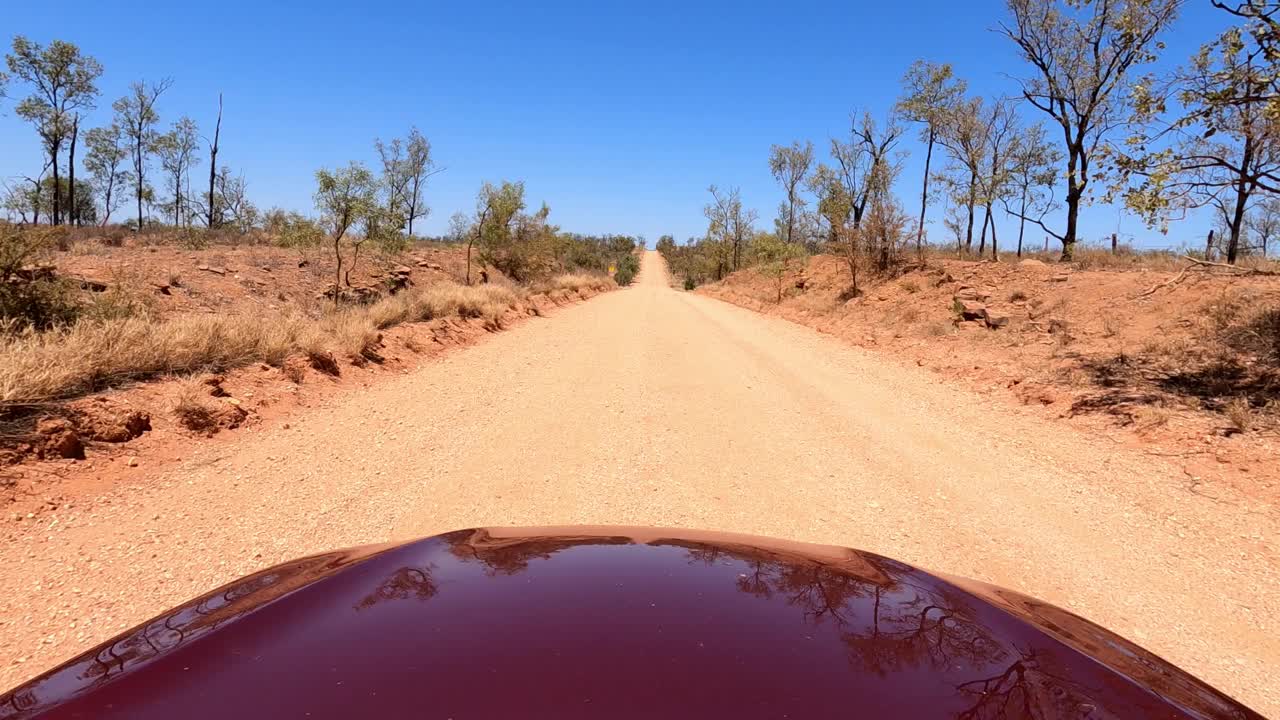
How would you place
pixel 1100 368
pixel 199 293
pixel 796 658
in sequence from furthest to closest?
pixel 199 293 → pixel 1100 368 → pixel 796 658

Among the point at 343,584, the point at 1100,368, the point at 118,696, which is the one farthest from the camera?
the point at 1100,368

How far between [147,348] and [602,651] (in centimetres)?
828

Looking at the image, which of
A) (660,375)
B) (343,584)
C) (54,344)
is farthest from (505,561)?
(660,375)

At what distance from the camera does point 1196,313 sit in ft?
38.2

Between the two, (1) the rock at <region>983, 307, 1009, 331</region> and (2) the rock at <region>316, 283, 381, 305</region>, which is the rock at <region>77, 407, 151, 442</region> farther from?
(1) the rock at <region>983, 307, 1009, 331</region>

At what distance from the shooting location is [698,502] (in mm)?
5539

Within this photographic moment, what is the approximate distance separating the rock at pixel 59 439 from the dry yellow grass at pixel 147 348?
0.32m

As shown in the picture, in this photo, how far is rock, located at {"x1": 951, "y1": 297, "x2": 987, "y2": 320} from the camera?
1681cm

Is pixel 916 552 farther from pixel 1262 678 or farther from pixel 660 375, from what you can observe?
pixel 660 375

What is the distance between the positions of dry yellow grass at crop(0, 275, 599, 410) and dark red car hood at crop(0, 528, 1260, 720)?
554cm

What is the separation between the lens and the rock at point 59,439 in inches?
216

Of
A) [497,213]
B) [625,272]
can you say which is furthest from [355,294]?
[625,272]

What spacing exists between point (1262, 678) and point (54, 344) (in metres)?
10.0

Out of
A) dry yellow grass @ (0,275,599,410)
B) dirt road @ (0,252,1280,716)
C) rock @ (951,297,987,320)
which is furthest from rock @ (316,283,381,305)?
rock @ (951,297,987,320)
